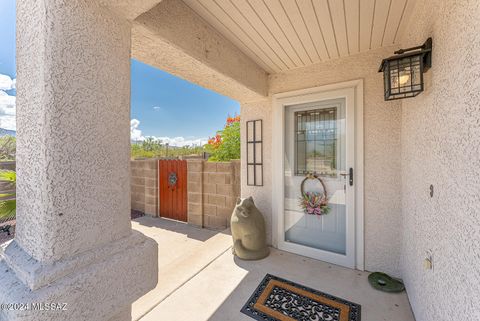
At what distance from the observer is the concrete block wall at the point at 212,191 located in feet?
16.3

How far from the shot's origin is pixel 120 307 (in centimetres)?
126

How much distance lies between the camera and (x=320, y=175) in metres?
3.35

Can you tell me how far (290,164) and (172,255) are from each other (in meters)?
2.80

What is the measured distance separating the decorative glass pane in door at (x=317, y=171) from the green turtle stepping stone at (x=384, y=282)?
51cm

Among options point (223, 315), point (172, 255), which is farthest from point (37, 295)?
point (172, 255)

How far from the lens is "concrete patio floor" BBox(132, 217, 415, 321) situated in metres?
2.24

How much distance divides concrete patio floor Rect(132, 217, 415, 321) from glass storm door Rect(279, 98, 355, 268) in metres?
0.28

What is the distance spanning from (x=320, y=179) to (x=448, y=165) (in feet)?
6.41

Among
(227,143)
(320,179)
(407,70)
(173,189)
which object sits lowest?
(173,189)

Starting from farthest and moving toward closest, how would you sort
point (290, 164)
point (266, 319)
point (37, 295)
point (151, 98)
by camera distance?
point (151, 98) < point (290, 164) < point (266, 319) < point (37, 295)

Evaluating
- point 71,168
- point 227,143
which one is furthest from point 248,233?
point 227,143

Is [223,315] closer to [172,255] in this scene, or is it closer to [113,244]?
[113,244]

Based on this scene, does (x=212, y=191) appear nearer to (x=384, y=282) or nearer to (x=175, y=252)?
(x=175, y=252)

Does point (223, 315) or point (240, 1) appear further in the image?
point (223, 315)
